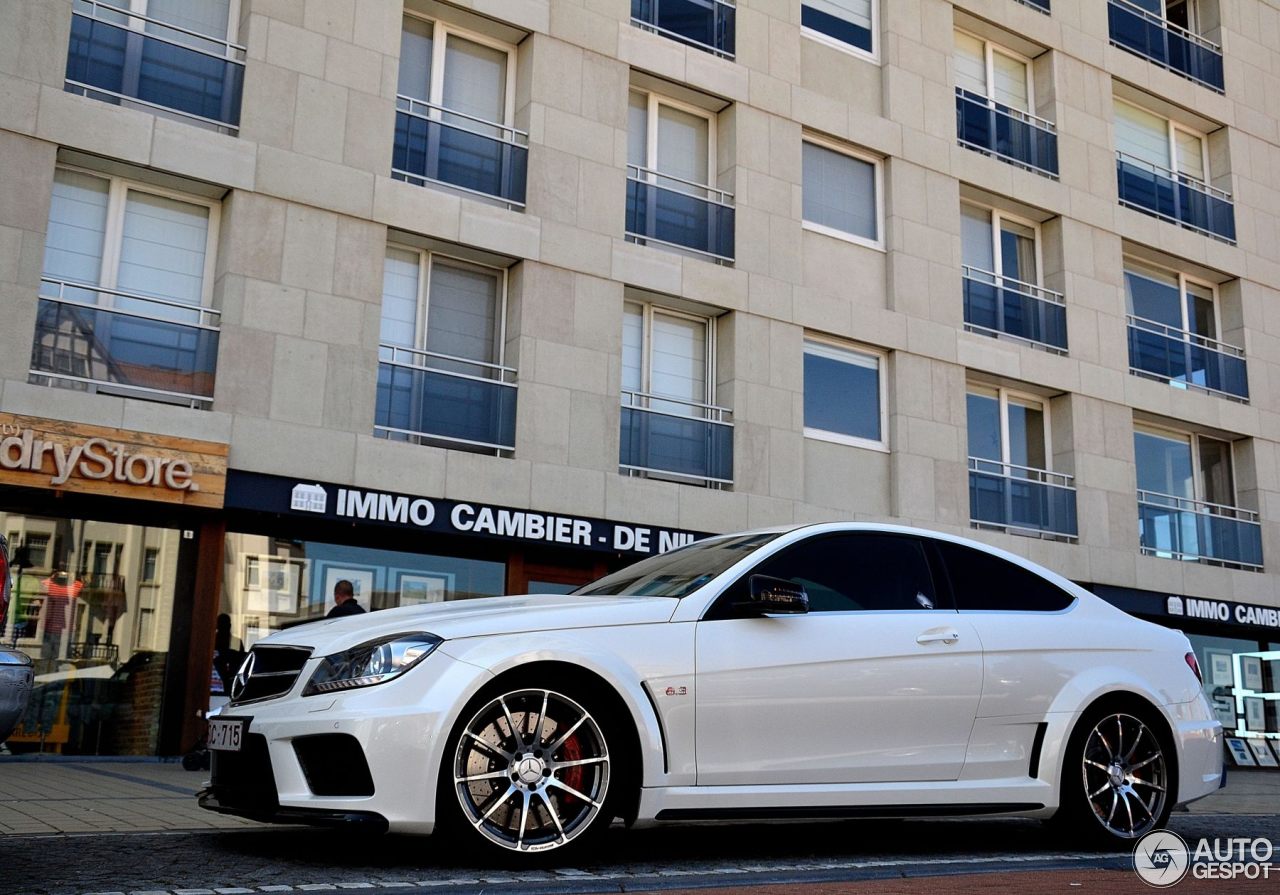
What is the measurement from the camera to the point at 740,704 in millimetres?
6102

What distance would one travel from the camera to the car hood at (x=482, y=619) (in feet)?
18.9

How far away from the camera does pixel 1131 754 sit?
7.19 metres

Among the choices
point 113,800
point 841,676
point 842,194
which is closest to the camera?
point 841,676

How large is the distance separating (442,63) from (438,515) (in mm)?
Answer: 5625

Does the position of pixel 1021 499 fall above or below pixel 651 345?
below

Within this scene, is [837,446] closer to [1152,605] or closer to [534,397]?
[534,397]

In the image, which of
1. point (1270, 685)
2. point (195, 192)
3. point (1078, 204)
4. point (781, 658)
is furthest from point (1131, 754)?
point (1270, 685)

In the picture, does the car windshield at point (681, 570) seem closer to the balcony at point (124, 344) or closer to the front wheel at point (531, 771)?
the front wheel at point (531, 771)

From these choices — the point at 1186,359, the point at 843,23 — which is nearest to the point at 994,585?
the point at 843,23

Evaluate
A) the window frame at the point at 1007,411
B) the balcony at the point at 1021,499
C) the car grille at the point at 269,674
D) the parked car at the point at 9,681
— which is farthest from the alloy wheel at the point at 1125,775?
the window frame at the point at 1007,411

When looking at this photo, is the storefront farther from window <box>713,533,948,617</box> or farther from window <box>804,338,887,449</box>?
window <box>713,533,948,617</box>

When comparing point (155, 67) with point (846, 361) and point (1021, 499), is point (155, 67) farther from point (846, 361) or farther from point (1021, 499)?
point (1021, 499)

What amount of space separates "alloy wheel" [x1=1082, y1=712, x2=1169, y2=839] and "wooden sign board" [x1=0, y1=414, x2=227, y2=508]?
9474mm

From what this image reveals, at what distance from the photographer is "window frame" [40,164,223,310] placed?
46.4ft
